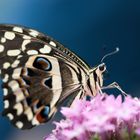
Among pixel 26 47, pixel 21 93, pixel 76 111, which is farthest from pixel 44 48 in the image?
pixel 76 111

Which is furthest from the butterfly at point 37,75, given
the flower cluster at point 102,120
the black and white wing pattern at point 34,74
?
the flower cluster at point 102,120

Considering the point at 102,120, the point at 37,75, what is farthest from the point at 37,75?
the point at 102,120

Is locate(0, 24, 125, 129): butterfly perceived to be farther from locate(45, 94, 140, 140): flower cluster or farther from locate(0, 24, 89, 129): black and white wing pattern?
locate(45, 94, 140, 140): flower cluster

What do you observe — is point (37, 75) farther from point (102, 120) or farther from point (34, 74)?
point (102, 120)

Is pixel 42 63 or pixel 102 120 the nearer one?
pixel 102 120

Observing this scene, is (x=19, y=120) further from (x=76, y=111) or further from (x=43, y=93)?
(x=76, y=111)
